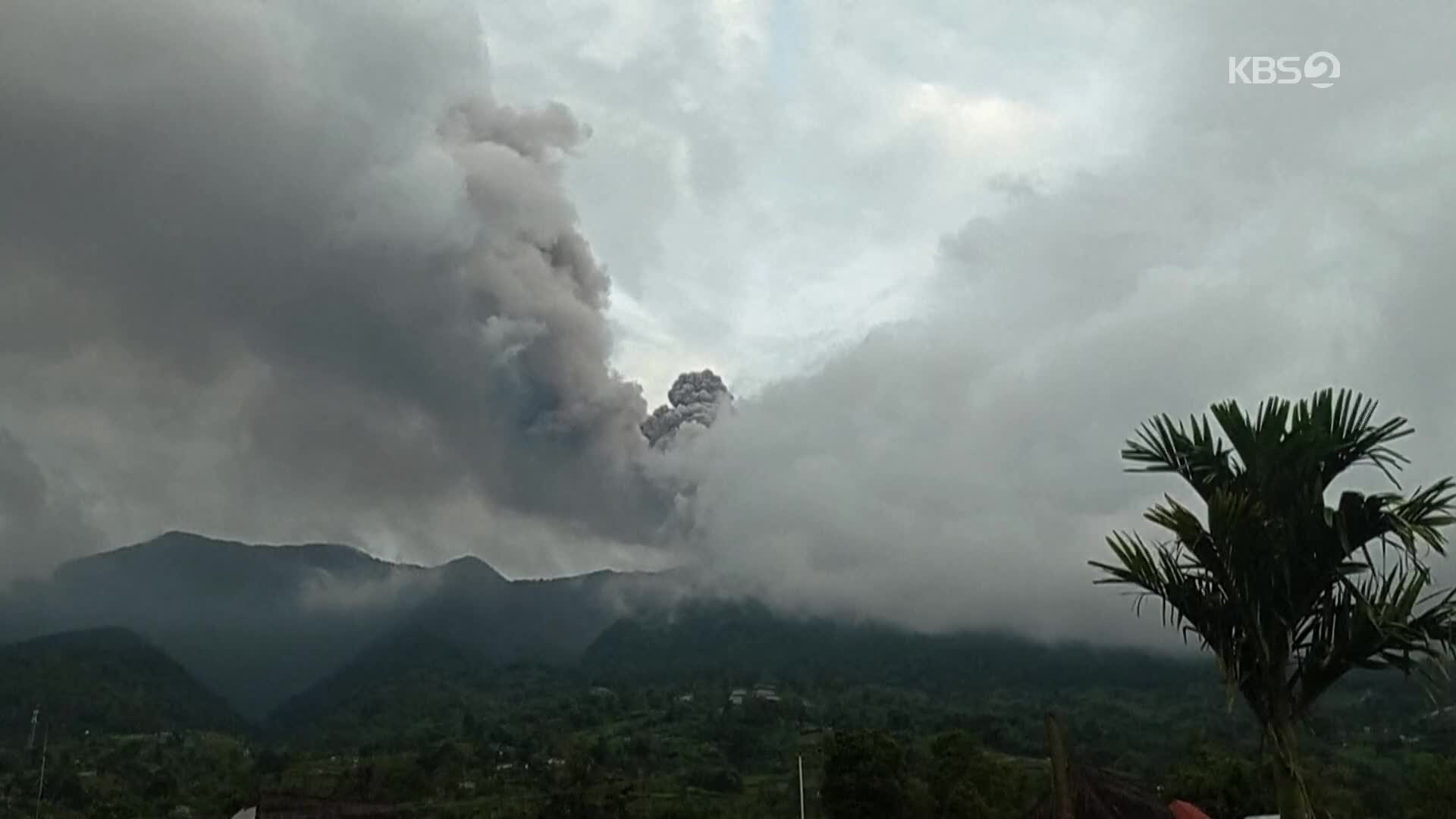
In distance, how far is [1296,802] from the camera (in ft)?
15.3

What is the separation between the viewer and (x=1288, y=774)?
468 cm

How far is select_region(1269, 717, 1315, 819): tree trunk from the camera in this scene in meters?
4.65

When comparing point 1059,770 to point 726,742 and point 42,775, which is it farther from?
point 726,742

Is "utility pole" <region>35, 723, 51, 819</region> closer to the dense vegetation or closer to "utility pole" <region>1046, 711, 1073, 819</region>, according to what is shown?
the dense vegetation

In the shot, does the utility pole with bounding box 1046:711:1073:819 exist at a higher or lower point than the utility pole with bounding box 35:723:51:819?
higher

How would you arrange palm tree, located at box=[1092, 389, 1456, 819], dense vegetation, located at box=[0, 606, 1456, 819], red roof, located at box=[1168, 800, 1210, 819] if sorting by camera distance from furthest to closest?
→ dense vegetation, located at box=[0, 606, 1456, 819]
red roof, located at box=[1168, 800, 1210, 819]
palm tree, located at box=[1092, 389, 1456, 819]

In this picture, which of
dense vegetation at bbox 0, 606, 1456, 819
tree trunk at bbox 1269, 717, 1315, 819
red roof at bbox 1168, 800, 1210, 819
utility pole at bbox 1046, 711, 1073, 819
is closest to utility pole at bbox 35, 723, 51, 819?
dense vegetation at bbox 0, 606, 1456, 819

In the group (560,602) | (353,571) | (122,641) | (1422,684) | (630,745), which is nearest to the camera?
(1422,684)

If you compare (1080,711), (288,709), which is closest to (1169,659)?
(1080,711)

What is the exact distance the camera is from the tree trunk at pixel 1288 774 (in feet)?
15.3

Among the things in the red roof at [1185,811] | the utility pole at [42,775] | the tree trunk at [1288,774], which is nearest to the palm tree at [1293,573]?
the tree trunk at [1288,774]

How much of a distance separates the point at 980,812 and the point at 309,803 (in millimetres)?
22985

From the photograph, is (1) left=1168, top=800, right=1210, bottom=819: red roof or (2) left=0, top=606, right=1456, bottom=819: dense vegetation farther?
(2) left=0, top=606, right=1456, bottom=819: dense vegetation

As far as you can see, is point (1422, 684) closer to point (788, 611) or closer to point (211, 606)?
point (788, 611)
